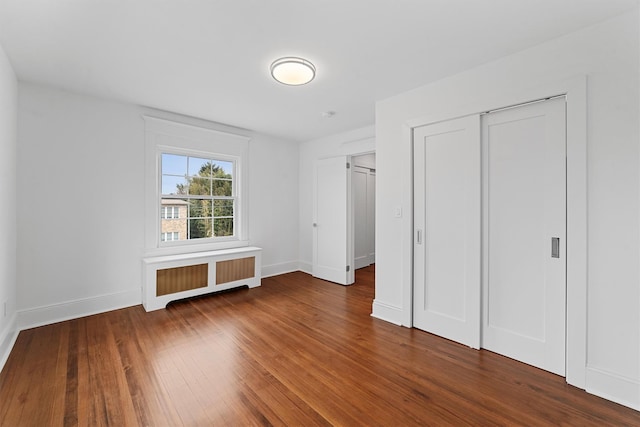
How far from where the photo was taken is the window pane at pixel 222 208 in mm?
4538

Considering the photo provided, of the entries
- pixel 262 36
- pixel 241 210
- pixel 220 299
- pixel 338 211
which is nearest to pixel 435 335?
pixel 338 211

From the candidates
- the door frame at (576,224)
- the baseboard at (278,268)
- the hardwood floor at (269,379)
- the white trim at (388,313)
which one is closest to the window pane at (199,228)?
the baseboard at (278,268)

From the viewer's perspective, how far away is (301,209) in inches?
221

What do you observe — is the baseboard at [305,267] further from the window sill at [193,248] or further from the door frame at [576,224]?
the door frame at [576,224]

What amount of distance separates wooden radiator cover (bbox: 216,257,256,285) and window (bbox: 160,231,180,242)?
0.73 m

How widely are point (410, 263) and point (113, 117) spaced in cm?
402

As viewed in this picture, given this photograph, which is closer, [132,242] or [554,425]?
[554,425]

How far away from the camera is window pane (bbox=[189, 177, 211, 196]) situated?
427 centimetres

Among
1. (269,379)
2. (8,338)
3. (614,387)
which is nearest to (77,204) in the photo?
(8,338)

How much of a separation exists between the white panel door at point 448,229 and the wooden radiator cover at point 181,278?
9.32 ft

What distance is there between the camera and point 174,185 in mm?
4086

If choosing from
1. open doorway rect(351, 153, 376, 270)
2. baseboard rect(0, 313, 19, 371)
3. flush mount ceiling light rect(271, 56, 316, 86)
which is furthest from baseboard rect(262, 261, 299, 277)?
flush mount ceiling light rect(271, 56, 316, 86)

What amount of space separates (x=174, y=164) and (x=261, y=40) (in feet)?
8.64

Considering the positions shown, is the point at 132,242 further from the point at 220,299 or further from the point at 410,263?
the point at 410,263
